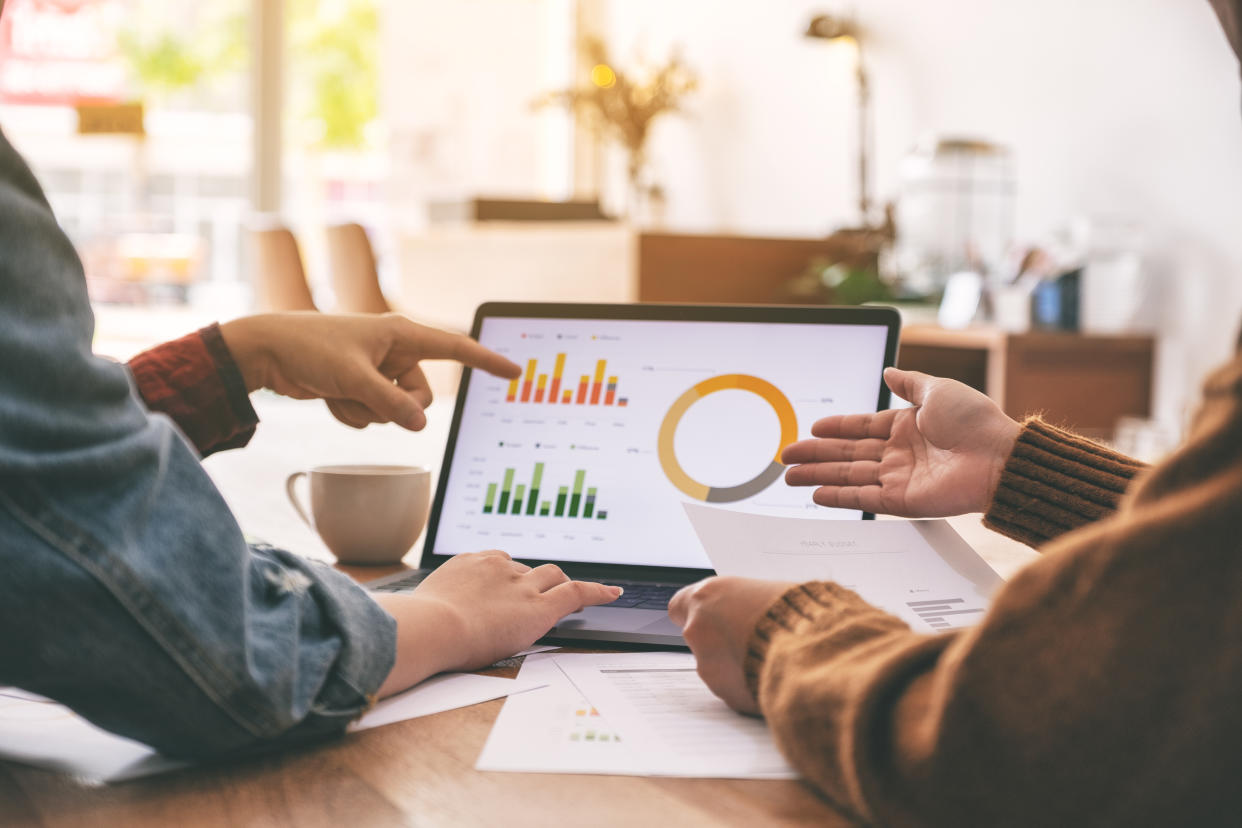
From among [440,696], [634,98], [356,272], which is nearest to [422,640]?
[440,696]

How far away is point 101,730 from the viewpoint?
521mm

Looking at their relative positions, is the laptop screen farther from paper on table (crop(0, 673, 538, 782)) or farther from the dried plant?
the dried plant

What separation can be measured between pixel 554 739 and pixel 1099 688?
0.88 feet

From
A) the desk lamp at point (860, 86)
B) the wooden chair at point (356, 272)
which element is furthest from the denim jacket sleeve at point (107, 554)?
the wooden chair at point (356, 272)

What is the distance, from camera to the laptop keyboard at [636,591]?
2.62 feet

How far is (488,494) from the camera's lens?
3.06 feet

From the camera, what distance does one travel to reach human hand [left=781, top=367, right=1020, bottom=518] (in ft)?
2.61

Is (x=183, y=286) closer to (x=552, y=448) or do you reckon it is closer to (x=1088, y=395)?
(x=1088, y=395)

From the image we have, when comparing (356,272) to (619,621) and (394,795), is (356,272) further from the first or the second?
(394,795)

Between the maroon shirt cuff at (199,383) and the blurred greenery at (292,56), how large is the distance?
526 cm

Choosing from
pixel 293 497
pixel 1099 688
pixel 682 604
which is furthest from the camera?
pixel 293 497

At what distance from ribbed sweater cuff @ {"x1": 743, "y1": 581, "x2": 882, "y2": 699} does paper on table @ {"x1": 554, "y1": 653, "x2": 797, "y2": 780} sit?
29 millimetres

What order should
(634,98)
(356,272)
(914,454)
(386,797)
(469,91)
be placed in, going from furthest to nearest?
(469,91) < (634,98) < (356,272) < (914,454) < (386,797)

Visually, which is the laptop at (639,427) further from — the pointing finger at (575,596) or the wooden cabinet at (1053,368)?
the wooden cabinet at (1053,368)
